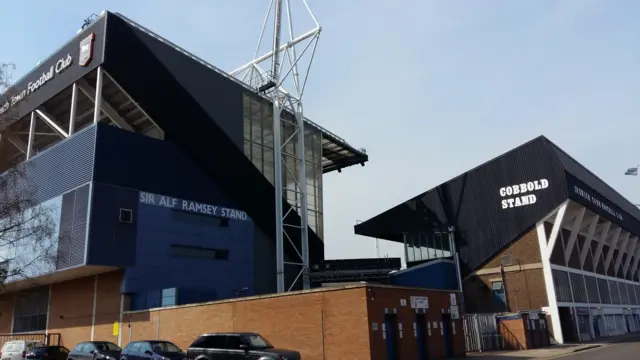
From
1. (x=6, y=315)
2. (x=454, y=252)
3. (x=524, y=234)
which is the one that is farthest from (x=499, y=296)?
(x=6, y=315)

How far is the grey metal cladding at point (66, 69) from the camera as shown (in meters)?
39.2

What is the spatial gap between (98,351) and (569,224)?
42.0 meters

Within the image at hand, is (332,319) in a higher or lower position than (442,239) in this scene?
lower

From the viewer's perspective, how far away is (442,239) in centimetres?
5016

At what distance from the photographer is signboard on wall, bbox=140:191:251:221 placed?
38719 mm

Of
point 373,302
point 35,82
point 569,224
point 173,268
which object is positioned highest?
point 35,82

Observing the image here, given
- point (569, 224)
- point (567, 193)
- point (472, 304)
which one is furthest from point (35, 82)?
point (569, 224)

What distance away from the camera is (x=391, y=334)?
24.6m

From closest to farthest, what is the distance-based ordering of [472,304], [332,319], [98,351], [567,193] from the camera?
[332,319]
[98,351]
[567,193]
[472,304]

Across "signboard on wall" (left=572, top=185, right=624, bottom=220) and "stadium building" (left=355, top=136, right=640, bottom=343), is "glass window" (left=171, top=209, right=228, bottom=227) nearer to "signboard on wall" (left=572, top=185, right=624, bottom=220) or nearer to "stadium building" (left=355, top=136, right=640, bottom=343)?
"stadium building" (left=355, top=136, right=640, bottom=343)

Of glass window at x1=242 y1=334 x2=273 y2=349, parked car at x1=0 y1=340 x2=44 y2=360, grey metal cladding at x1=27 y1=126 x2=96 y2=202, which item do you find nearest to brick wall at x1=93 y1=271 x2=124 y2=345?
parked car at x1=0 y1=340 x2=44 y2=360

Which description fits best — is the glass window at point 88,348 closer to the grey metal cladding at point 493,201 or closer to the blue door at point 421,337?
the blue door at point 421,337

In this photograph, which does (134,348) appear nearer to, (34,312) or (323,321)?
(323,321)

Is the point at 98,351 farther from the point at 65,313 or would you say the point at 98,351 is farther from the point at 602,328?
the point at 602,328
